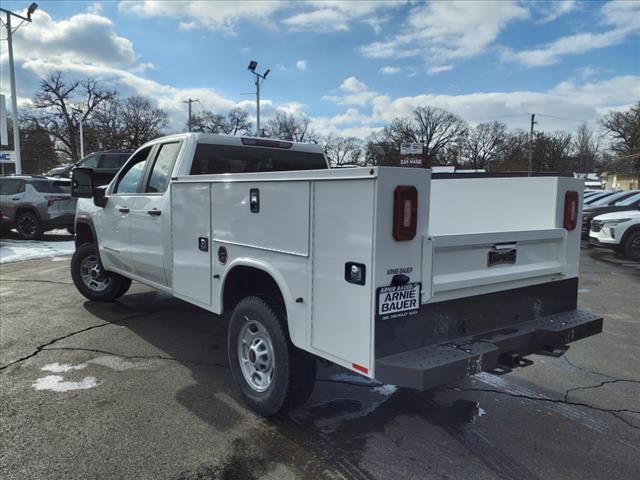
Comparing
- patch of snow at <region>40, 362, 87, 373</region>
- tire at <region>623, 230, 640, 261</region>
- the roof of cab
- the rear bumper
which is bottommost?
A: patch of snow at <region>40, 362, 87, 373</region>

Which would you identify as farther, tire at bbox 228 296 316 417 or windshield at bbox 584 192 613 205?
windshield at bbox 584 192 613 205

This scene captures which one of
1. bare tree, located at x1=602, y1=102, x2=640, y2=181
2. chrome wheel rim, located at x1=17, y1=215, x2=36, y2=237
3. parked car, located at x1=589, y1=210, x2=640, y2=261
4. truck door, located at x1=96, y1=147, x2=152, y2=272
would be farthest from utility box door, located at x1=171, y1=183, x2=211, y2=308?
bare tree, located at x1=602, y1=102, x2=640, y2=181

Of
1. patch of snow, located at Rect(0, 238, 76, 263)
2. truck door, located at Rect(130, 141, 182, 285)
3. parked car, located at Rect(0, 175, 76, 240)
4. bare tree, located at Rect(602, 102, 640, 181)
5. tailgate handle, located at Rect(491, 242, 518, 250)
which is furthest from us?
bare tree, located at Rect(602, 102, 640, 181)

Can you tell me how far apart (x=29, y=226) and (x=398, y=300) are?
47.9 ft

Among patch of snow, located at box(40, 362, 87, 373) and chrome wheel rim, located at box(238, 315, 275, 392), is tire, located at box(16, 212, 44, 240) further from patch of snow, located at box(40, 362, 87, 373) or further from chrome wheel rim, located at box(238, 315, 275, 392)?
chrome wheel rim, located at box(238, 315, 275, 392)

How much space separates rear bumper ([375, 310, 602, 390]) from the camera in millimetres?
2750

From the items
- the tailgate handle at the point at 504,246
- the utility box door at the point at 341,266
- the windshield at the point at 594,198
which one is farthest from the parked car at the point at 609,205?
the utility box door at the point at 341,266

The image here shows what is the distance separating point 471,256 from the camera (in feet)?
10.5

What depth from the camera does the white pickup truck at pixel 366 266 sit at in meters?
2.77

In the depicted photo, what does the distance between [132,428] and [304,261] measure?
1736 millimetres

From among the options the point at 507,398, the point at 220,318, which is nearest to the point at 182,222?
the point at 220,318

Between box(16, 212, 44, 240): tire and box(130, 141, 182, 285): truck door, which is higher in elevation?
box(130, 141, 182, 285): truck door

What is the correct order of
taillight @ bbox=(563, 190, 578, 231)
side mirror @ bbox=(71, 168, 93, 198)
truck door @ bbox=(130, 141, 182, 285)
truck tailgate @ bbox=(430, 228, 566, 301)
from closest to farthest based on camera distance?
1. truck tailgate @ bbox=(430, 228, 566, 301)
2. taillight @ bbox=(563, 190, 578, 231)
3. truck door @ bbox=(130, 141, 182, 285)
4. side mirror @ bbox=(71, 168, 93, 198)

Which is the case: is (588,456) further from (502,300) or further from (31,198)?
(31,198)
